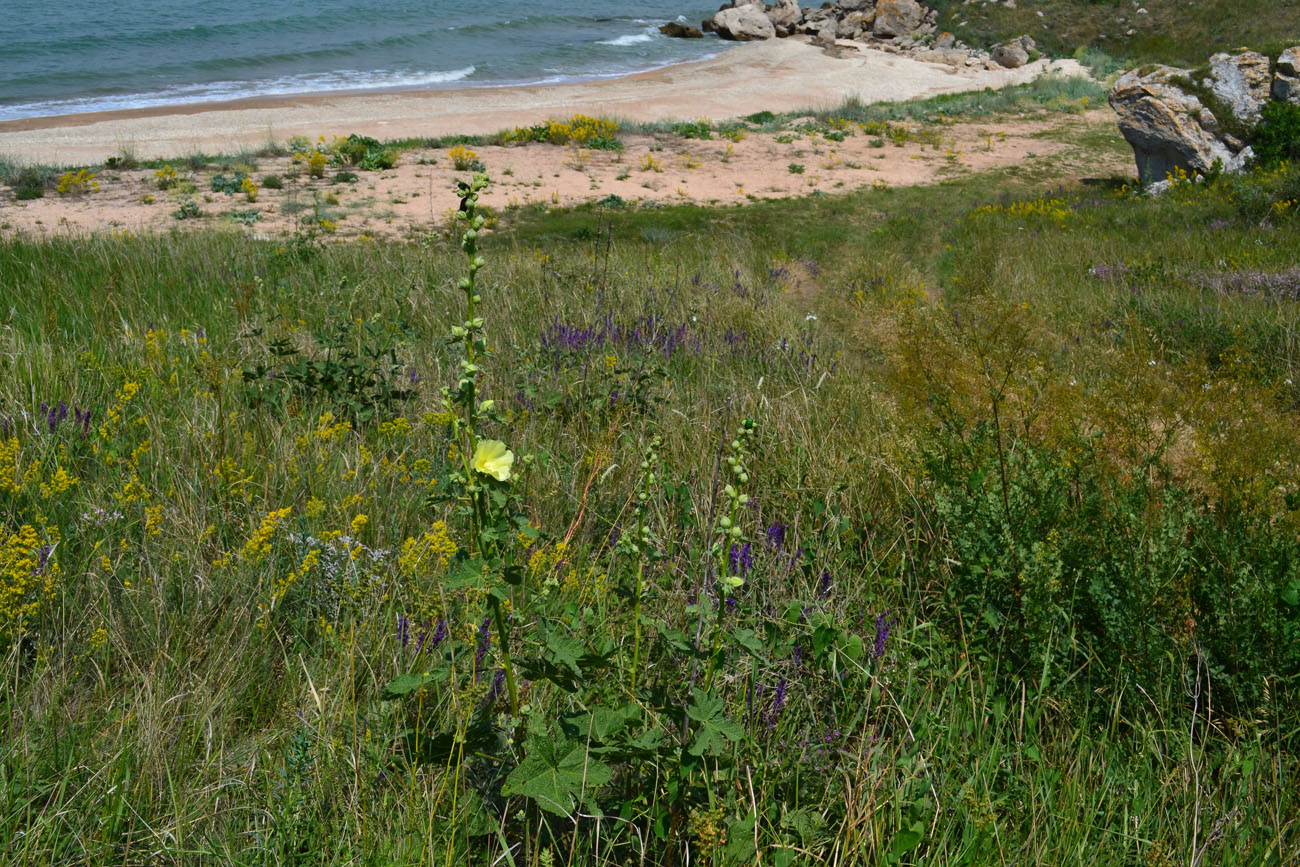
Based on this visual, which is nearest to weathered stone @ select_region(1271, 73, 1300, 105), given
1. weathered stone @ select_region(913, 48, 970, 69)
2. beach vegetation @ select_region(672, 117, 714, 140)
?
beach vegetation @ select_region(672, 117, 714, 140)

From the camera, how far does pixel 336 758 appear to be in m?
1.74

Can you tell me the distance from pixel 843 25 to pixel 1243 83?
38.6 metres

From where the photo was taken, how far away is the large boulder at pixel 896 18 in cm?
4656

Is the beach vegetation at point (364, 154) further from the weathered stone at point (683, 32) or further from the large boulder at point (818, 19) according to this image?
the large boulder at point (818, 19)

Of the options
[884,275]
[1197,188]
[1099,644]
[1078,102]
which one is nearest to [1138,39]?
[1078,102]

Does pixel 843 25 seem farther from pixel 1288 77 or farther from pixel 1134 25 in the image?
pixel 1288 77

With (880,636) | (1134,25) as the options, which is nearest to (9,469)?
(880,636)

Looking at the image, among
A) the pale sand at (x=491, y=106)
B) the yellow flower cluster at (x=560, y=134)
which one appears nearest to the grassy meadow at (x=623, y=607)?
the yellow flower cluster at (x=560, y=134)

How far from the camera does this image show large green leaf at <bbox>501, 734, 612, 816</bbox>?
1450 mm

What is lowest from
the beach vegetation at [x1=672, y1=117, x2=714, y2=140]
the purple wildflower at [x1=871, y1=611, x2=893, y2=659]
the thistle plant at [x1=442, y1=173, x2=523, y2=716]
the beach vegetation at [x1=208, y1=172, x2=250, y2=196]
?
the purple wildflower at [x1=871, y1=611, x2=893, y2=659]

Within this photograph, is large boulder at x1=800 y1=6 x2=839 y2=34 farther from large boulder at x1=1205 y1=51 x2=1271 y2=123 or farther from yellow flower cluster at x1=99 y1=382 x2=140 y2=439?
yellow flower cluster at x1=99 y1=382 x2=140 y2=439

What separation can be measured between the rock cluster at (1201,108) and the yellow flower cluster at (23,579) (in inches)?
595

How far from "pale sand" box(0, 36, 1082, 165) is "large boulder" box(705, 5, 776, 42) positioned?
8386mm

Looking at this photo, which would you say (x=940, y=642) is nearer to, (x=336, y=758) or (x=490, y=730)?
(x=490, y=730)
